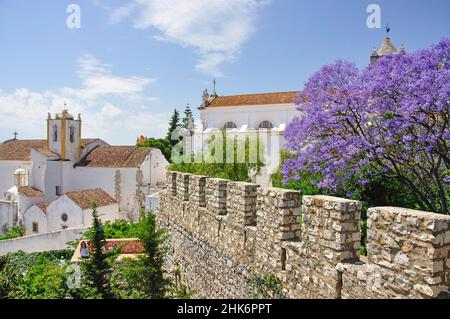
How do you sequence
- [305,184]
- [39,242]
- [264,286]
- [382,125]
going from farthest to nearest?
[39,242] < [305,184] < [382,125] < [264,286]

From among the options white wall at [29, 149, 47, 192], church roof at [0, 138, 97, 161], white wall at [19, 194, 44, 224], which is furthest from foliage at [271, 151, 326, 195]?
church roof at [0, 138, 97, 161]

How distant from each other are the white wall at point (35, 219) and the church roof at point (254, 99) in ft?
59.4

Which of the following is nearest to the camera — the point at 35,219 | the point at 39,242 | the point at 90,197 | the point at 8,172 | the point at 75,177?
the point at 39,242

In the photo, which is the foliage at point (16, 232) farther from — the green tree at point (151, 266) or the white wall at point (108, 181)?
the green tree at point (151, 266)

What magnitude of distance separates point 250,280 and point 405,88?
23.1ft

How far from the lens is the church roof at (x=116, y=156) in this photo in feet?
105

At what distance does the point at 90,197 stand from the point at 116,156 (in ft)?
17.4

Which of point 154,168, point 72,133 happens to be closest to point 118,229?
point 154,168

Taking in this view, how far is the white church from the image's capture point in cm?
3028

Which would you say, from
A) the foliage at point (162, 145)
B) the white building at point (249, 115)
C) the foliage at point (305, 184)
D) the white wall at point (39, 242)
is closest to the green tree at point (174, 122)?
the foliage at point (162, 145)

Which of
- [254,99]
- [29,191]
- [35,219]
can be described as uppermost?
[254,99]

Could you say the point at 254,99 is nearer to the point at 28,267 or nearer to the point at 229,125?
the point at 229,125

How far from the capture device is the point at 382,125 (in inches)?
411
